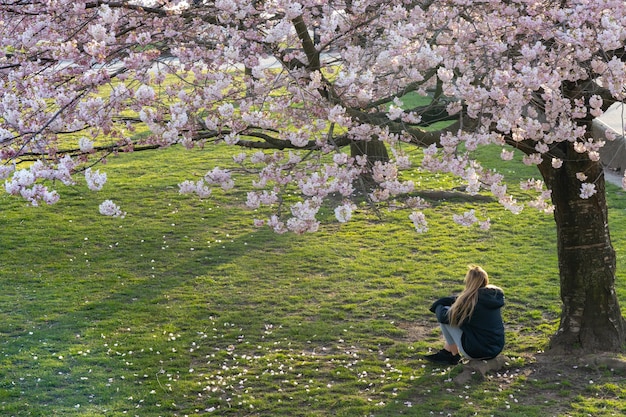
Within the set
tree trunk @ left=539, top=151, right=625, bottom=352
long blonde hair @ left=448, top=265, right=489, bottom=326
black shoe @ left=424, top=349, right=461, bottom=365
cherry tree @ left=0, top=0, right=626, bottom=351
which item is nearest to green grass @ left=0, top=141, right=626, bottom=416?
black shoe @ left=424, top=349, right=461, bottom=365

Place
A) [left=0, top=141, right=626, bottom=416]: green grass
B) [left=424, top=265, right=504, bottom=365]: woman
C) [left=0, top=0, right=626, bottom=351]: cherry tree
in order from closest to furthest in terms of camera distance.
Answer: [left=0, top=0, right=626, bottom=351]: cherry tree → [left=0, top=141, right=626, bottom=416]: green grass → [left=424, top=265, right=504, bottom=365]: woman

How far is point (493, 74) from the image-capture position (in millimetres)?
7008

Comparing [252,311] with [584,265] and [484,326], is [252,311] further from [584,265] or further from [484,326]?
[584,265]

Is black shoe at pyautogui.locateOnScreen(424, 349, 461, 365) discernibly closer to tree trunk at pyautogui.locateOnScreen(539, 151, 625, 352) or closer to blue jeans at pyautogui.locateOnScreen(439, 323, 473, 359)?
blue jeans at pyautogui.locateOnScreen(439, 323, 473, 359)

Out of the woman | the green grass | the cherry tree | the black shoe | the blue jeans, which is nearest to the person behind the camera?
the cherry tree

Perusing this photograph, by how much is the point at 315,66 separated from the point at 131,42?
163cm

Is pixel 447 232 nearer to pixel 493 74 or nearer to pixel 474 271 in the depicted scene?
pixel 474 271

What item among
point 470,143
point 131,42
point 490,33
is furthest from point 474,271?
point 131,42

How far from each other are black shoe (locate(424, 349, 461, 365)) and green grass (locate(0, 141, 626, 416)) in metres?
0.13

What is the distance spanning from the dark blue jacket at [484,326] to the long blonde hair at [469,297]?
0.05 metres

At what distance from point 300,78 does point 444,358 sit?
3.44m

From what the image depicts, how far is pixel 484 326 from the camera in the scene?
8164mm

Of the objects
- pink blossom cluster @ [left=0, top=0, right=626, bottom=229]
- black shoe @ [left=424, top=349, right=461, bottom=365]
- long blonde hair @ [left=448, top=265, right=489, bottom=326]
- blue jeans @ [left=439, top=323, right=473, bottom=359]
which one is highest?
pink blossom cluster @ [left=0, top=0, right=626, bottom=229]

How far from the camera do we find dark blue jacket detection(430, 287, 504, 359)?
8.13 metres
